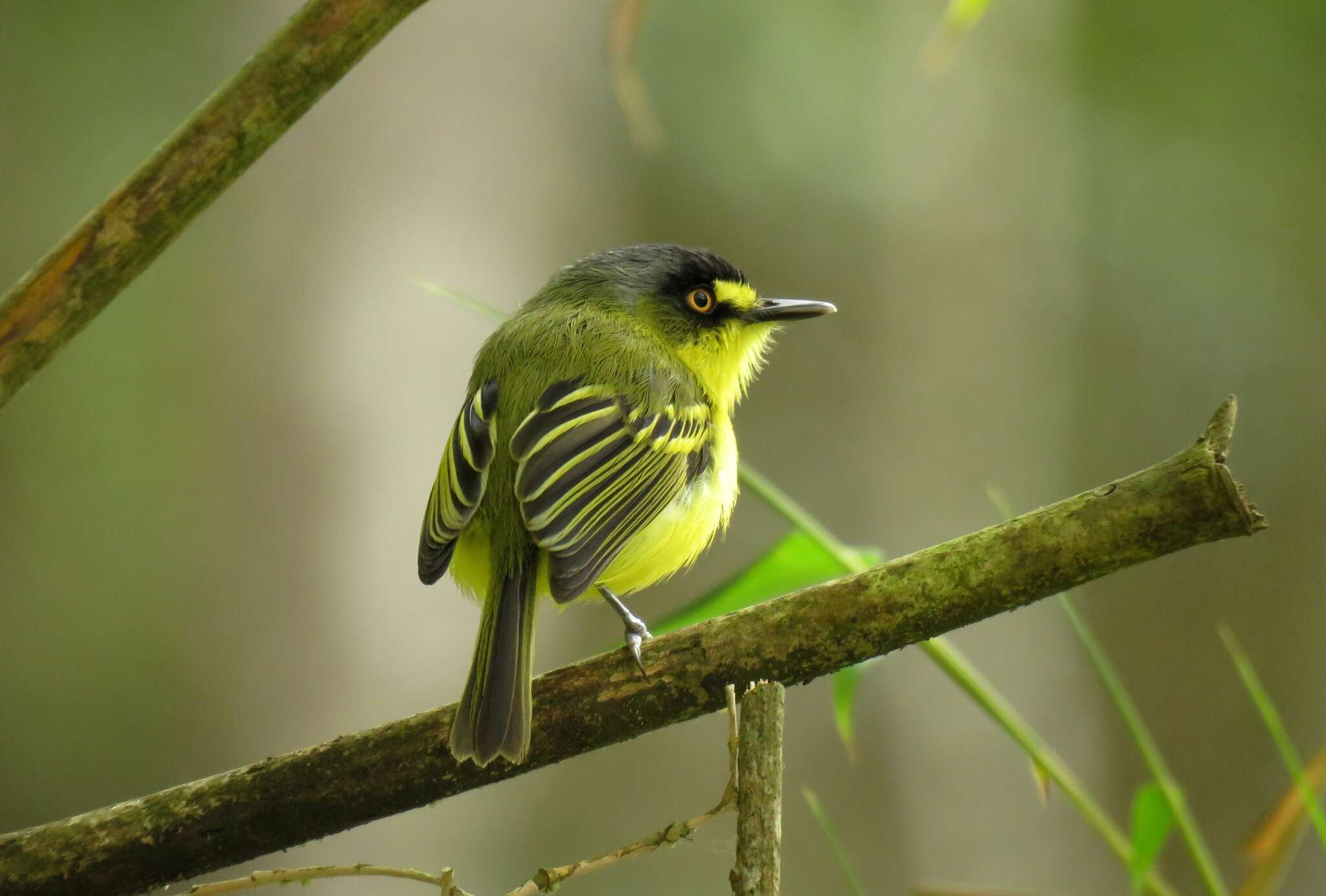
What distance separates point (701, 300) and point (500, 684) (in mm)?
1529

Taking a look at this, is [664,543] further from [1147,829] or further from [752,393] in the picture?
[752,393]

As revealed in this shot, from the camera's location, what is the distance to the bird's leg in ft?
6.41

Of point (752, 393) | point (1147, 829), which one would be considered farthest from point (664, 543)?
point (752, 393)

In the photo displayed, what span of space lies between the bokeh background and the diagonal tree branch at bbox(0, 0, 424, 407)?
2975 mm

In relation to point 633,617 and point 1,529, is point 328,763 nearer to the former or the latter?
point 633,617

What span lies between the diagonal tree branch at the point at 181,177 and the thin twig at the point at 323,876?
0.75 metres

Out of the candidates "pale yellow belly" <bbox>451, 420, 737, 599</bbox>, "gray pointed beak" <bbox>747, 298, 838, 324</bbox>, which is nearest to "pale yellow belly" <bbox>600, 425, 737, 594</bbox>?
"pale yellow belly" <bbox>451, 420, 737, 599</bbox>

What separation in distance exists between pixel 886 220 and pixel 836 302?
0.67 meters

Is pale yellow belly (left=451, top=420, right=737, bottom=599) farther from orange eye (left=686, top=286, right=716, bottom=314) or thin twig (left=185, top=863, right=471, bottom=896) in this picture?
thin twig (left=185, top=863, right=471, bottom=896)

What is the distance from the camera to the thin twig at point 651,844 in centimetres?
146

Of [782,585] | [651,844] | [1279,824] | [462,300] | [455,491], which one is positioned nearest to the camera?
[651,844]

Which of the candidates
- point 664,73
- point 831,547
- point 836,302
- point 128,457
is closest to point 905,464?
point 836,302

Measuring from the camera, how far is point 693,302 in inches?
128

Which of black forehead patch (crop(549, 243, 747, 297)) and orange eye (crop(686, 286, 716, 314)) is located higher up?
black forehead patch (crop(549, 243, 747, 297))
